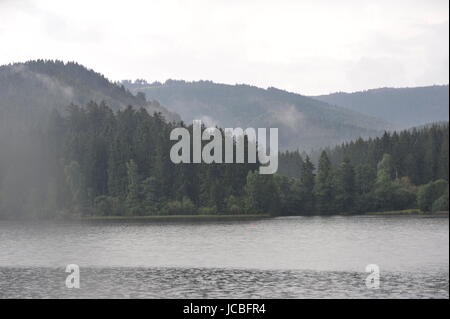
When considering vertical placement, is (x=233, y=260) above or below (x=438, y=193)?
below

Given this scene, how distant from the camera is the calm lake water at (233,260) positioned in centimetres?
7819

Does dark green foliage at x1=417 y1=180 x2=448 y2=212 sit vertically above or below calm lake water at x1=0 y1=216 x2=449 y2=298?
above

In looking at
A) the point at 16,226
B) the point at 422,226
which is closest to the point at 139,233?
the point at 16,226

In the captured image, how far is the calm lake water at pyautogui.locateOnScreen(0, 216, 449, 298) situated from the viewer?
78.2 m

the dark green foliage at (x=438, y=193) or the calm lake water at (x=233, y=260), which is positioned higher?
the dark green foliage at (x=438, y=193)

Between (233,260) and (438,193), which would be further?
(438,193)

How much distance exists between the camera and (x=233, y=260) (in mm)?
105375

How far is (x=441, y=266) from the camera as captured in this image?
91.3m

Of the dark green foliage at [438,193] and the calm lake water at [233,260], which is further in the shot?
the dark green foliage at [438,193]

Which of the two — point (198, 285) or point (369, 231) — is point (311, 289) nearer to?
→ point (198, 285)

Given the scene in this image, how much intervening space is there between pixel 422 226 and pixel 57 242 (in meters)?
77.8

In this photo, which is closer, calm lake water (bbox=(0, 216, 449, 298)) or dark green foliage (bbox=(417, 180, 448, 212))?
calm lake water (bbox=(0, 216, 449, 298))
